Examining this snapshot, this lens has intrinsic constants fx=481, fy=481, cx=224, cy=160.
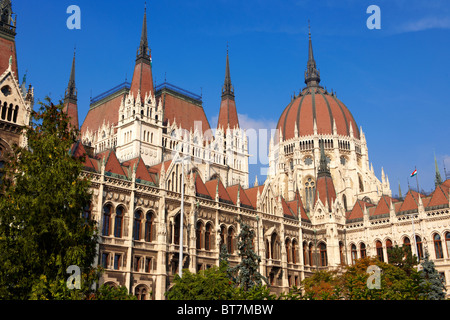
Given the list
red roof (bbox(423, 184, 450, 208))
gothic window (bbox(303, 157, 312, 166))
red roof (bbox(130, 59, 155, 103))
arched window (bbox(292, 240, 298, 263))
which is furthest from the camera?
gothic window (bbox(303, 157, 312, 166))

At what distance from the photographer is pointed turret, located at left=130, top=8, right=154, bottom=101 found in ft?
235

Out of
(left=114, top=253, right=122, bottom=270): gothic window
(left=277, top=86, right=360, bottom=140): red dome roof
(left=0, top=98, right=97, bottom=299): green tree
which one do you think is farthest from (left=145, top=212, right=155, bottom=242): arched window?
(left=277, top=86, right=360, bottom=140): red dome roof

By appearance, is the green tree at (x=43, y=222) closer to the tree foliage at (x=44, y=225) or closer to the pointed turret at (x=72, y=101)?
the tree foliage at (x=44, y=225)

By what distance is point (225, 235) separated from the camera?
53.2m

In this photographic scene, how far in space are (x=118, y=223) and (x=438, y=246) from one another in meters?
39.2

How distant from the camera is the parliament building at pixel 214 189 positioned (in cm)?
4409

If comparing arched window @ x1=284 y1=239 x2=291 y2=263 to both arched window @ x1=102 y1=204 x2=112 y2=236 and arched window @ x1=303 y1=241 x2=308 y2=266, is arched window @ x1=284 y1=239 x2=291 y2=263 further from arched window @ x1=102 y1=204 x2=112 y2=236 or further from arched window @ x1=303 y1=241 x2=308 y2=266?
arched window @ x1=102 y1=204 x2=112 y2=236

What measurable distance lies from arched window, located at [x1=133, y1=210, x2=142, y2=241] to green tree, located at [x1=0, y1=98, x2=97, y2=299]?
1874 cm

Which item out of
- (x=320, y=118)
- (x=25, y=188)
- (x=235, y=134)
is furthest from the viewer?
(x=320, y=118)
